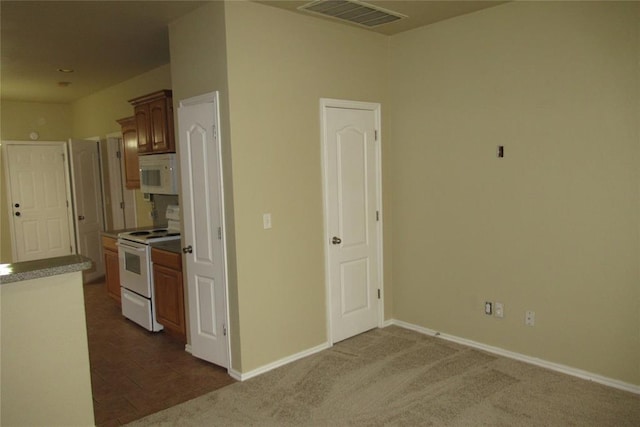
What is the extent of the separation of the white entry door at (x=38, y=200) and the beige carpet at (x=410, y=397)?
5.12 m

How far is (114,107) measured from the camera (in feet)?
21.3

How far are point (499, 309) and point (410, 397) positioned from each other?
1167 millimetres

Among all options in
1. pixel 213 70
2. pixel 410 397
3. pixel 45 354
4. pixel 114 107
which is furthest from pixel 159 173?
pixel 410 397

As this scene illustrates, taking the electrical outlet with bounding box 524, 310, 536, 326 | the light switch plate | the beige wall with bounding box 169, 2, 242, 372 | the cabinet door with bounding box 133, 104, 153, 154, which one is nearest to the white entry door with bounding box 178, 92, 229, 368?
the beige wall with bounding box 169, 2, 242, 372

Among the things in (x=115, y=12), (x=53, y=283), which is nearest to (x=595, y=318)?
(x=53, y=283)

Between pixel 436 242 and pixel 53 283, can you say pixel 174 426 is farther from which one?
pixel 436 242

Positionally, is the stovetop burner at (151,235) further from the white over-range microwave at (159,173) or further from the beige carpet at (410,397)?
the beige carpet at (410,397)

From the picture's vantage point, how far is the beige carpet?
290cm

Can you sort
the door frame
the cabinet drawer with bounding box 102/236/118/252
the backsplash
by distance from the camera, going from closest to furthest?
the cabinet drawer with bounding box 102/236/118/252
the backsplash
the door frame

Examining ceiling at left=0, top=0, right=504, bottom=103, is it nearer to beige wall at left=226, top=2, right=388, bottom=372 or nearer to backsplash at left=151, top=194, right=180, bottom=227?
beige wall at left=226, top=2, right=388, bottom=372

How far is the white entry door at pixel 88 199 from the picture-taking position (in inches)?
267

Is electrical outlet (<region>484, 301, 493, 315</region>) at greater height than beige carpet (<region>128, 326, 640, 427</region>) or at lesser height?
greater

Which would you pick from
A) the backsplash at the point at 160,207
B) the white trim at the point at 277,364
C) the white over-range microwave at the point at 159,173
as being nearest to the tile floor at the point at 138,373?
the white trim at the point at 277,364

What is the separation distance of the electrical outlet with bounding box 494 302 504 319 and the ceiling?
2.37 meters
